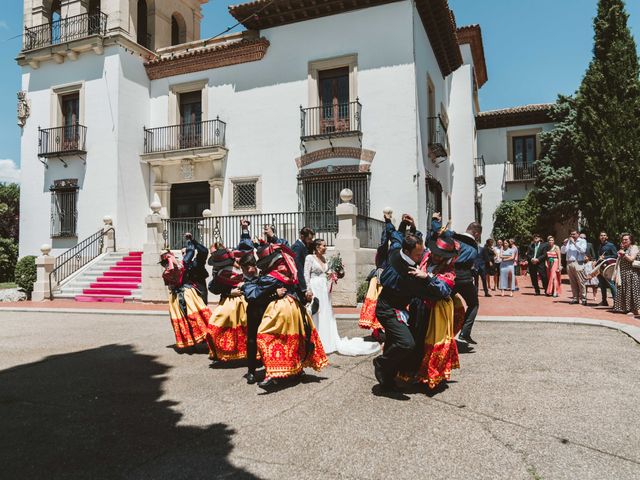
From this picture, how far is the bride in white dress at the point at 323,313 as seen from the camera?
667 cm

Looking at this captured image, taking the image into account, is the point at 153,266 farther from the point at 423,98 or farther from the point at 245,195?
the point at 423,98

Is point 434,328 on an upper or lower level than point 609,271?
lower

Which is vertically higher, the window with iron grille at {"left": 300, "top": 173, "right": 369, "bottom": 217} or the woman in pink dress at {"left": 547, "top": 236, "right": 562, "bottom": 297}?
the window with iron grille at {"left": 300, "top": 173, "right": 369, "bottom": 217}

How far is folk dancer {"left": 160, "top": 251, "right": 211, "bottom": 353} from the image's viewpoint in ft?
Result: 22.2

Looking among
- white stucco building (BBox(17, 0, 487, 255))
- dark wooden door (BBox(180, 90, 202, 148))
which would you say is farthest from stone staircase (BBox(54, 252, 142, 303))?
dark wooden door (BBox(180, 90, 202, 148))

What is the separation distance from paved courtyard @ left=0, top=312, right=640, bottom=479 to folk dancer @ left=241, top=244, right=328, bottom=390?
0.24m

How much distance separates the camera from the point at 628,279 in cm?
962

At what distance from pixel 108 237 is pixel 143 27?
916cm

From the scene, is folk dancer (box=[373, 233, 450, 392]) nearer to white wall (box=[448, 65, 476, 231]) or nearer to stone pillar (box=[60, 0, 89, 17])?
white wall (box=[448, 65, 476, 231])

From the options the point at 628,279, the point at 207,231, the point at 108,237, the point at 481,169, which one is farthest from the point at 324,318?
the point at 481,169

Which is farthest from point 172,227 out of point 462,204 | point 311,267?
point 462,204

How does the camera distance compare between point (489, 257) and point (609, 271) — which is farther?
point (489, 257)

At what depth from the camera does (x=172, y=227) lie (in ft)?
55.3

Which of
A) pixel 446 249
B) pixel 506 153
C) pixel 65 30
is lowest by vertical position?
pixel 446 249
